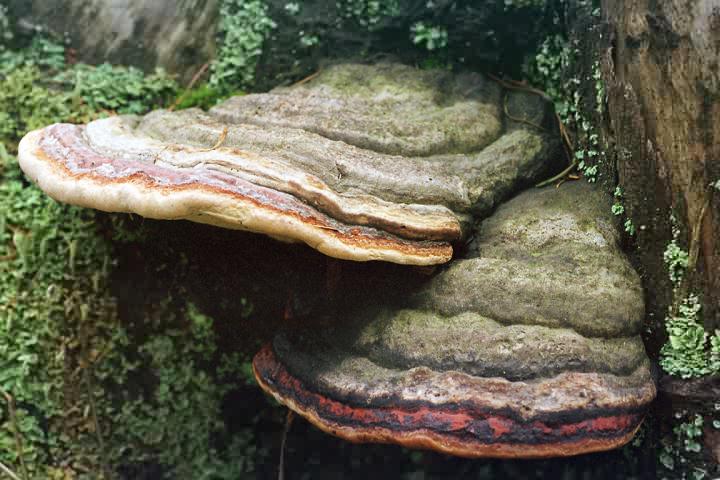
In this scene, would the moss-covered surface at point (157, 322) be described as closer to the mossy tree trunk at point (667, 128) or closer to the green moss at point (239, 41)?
the green moss at point (239, 41)

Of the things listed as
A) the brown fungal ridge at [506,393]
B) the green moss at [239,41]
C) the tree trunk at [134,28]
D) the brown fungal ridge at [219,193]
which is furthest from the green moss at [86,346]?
the brown fungal ridge at [506,393]

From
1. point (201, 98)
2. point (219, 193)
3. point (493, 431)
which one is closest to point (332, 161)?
point (219, 193)

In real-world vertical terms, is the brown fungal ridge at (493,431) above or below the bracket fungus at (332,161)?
below

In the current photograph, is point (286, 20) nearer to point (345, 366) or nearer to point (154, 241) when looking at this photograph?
point (154, 241)

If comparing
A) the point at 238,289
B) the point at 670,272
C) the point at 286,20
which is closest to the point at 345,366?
the point at 238,289

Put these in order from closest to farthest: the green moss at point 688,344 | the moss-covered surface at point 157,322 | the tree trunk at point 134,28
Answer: the green moss at point 688,344, the moss-covered surface at point 157,322, the tree trunk at point 134,28

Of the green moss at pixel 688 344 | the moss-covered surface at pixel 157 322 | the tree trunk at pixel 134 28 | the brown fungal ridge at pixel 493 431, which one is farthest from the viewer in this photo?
the tree trunk at pixel 134 28

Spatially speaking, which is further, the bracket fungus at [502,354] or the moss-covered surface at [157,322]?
the moss-covered surface at [157,322]
